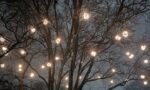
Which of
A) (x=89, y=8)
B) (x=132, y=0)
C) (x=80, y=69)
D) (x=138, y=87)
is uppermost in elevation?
(x=138, y=87)

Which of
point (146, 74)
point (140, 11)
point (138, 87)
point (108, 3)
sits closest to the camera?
point (140, 11)

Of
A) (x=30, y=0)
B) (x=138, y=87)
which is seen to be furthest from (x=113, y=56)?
(x=138, y=87)

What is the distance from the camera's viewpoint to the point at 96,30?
1565 cm

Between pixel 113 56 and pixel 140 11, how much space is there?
199 inches

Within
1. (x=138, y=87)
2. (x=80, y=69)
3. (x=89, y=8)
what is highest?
(x=138, y=87)

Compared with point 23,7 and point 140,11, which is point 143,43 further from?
point 23,7

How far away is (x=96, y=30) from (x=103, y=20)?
0.63m

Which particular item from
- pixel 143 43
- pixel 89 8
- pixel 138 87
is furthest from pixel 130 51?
pixel 138 87

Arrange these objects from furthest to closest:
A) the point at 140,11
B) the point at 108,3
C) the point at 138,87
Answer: the point at 138,87 < the point at 108,3 < the point at 140,11

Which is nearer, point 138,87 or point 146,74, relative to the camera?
point 146,74

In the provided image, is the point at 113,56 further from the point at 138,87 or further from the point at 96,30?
the point at 138,87

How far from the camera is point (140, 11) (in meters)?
13.4

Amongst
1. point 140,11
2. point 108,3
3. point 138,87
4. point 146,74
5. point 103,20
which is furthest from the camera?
point 138,87

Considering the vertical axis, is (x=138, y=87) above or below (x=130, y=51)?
above
